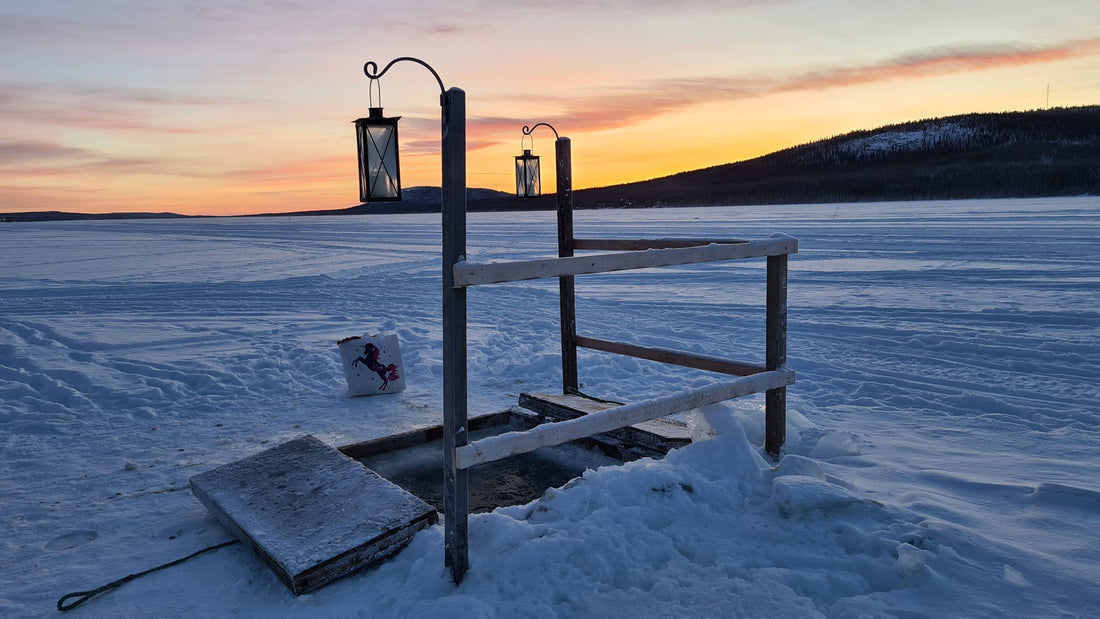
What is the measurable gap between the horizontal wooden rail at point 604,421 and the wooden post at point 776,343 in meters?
0.09

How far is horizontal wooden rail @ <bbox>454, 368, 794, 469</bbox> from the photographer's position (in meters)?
2.91

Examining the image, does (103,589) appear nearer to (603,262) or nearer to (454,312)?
(454,312)

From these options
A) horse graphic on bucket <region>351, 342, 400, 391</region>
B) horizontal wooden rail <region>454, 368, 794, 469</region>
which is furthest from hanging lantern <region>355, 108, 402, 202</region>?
horse graphic on bucket <region>351, 342, 400, 391</region>

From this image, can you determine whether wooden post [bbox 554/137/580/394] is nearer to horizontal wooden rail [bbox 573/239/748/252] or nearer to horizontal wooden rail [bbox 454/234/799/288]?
horizontal wooden rail [bbox 573/239/748/252]

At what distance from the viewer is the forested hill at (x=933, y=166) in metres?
79.0

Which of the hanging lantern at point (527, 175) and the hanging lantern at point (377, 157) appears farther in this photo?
the hanging lantern at point (527, 175)

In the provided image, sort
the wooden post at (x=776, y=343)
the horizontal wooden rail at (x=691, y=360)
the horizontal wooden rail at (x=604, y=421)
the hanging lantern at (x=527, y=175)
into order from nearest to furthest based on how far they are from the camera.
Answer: the horizontal wooden rail at (x=604, y=421) → the wooden post at (x=776, y=343) → the horizontal wooden rail at (x=691, y=360) → the hanging lantern at (x=527, y=175)

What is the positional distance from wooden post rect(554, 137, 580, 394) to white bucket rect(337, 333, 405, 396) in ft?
5.37

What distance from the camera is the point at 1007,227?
2150cm

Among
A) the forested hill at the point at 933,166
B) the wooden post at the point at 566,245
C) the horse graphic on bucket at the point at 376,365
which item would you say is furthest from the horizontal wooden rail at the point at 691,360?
the forested hill at the point at 933,166

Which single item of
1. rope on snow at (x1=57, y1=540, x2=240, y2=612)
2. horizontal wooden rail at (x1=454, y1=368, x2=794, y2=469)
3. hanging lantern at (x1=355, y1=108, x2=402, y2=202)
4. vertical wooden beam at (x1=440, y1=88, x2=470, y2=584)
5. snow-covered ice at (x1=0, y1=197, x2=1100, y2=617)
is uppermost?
hanging lantern at (x1=355, y1=108, x2=402, y2=202)

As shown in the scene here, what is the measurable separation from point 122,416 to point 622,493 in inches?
176

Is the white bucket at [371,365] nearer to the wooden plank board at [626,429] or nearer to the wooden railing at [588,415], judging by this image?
the wooden plank board at [626,429]

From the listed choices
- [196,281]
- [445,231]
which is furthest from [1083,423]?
[196,281]
